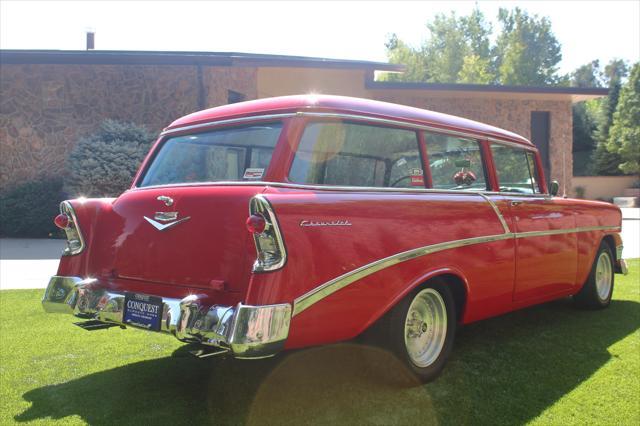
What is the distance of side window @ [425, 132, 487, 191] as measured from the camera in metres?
4.11

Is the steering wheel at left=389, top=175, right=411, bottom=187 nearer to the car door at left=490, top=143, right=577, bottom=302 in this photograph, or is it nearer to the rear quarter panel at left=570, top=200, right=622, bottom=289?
the car door at left=490, top=143, right=577, bottom=302

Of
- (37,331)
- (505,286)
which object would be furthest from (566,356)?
(37,331)

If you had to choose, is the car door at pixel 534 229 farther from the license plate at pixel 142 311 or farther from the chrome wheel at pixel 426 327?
the license plate at pixel 142 311

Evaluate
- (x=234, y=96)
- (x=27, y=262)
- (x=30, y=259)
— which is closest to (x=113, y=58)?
(x=234, y=96)

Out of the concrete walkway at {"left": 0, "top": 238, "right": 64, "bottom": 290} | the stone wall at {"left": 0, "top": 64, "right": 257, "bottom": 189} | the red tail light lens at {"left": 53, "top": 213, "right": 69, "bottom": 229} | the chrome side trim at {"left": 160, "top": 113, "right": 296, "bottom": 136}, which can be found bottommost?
the concrete walkway at {"left": 0, "top": 238, "right": 64, "bottom": 290}

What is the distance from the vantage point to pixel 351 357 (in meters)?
4.16

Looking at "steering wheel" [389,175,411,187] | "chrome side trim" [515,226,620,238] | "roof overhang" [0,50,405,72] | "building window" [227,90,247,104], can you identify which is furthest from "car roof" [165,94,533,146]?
"building window" [227,90,247,104]

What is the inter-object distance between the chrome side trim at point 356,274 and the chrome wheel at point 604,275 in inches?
120

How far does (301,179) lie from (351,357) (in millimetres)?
1626

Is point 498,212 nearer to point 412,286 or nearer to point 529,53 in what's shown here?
point 412,286

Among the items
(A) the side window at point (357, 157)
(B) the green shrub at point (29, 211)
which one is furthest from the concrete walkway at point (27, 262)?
(A) the side window at point (357, 157)

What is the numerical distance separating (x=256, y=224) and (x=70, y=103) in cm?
1329

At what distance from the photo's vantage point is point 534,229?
15.3 feet

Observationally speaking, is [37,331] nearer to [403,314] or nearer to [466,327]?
[403,314]
